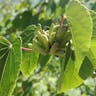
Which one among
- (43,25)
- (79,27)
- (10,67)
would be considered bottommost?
(10,67)

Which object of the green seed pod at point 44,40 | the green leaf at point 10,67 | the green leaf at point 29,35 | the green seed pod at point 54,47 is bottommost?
the green leaf at point 10,67

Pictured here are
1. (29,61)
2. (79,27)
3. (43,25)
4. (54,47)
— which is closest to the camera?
(79,27)

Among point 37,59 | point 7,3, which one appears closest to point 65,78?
point 37,59

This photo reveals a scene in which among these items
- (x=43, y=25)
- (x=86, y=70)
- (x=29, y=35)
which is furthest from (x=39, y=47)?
(x=43, y=25)

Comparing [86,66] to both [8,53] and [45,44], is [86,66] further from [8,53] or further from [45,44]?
[8,53]

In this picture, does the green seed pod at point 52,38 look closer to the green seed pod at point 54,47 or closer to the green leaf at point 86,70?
the green seed pod at point 54,47

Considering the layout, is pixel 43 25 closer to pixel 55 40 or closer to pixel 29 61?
pixel 29 61

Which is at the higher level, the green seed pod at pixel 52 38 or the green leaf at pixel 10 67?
the green seed pod at pixel 52 38

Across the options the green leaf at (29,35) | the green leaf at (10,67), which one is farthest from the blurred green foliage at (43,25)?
the green leaf at (10,67)
